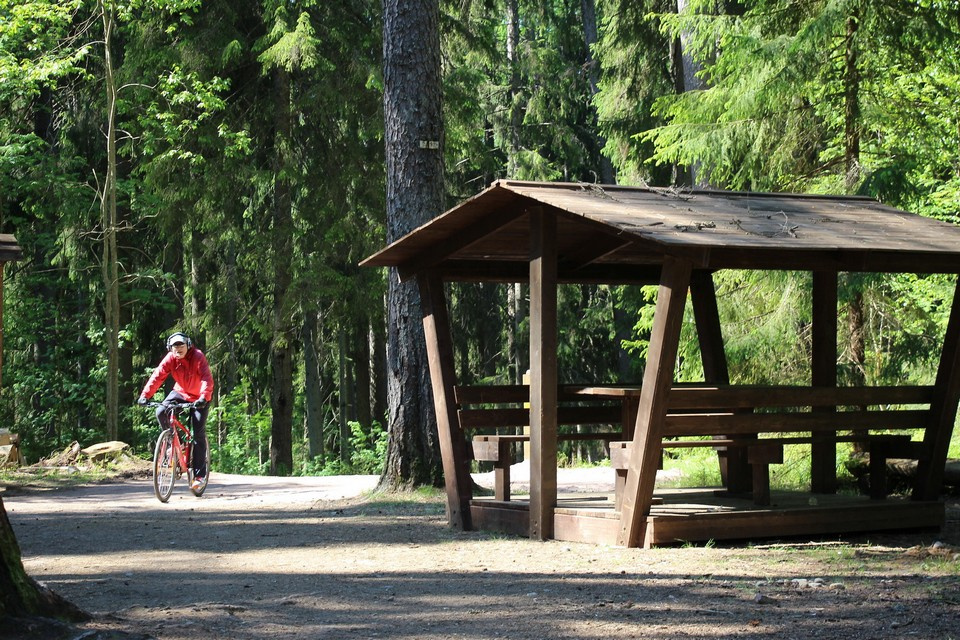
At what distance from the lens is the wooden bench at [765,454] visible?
8.45 metres

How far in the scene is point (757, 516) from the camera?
8617mm

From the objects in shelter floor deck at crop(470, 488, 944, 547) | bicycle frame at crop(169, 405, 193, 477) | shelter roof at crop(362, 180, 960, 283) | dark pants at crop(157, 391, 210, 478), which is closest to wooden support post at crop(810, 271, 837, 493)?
shelter floor deck at crop(470, 488, 944, 547)

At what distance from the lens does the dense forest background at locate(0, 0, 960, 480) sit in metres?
13.4

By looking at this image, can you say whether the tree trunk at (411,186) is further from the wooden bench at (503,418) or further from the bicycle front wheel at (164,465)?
the bicycle front wheel at (164,465)

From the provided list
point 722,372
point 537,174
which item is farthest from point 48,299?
point 722,372

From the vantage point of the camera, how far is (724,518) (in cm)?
848

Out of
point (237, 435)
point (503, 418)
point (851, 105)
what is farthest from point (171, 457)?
point (237, 435)

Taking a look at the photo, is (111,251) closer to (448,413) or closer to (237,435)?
(237,435)

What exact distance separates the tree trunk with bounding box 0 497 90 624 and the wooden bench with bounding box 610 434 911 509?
446 centimetres

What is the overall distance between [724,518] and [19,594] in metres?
5.42

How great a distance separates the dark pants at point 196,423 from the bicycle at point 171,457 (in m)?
0.05

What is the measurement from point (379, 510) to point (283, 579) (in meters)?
4.38

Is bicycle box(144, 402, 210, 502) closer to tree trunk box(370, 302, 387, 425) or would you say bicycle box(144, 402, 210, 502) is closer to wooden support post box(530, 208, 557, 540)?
wooden support post box(530, 208, 557, 540)

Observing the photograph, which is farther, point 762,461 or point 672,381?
point 672,381
